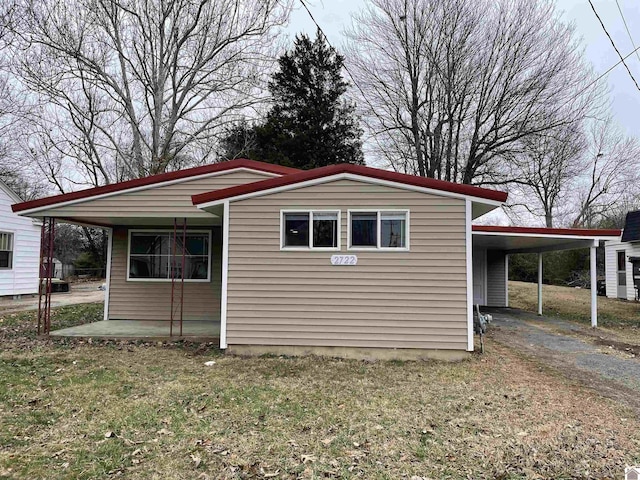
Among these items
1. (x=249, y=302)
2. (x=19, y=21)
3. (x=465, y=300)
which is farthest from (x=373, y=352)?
(x=19, y=21)

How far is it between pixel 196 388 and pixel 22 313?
31.4ft

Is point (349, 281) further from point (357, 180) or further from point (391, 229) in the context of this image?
point (357, 180)

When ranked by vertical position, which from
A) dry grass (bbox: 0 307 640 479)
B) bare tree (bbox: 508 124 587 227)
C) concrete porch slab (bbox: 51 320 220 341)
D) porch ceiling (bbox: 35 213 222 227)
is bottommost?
dry grass (bbox: 0 307 640 479)

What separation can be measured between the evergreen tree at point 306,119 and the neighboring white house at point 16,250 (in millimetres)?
9036

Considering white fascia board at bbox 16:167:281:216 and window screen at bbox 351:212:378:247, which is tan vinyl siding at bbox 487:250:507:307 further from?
white fascia board at bbox 16:167:281:216

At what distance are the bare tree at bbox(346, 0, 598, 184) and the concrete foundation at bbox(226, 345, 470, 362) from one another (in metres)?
14.6

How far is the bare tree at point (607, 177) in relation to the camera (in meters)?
25.6

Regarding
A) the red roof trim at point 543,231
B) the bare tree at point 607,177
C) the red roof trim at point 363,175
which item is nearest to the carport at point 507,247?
the red roof trim at point 543,231

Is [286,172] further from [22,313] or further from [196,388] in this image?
[22,313]

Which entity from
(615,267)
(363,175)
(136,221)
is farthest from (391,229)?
(615,267)

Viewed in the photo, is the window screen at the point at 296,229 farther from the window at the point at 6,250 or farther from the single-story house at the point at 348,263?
the window at the point at 6,250

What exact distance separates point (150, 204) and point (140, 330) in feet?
8.85

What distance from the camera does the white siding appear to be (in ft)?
56.3

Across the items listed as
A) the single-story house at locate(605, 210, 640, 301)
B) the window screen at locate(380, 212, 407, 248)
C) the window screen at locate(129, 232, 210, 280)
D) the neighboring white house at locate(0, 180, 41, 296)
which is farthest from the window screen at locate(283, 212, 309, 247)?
the single-story house at locate(605, 210, 640, 301)
